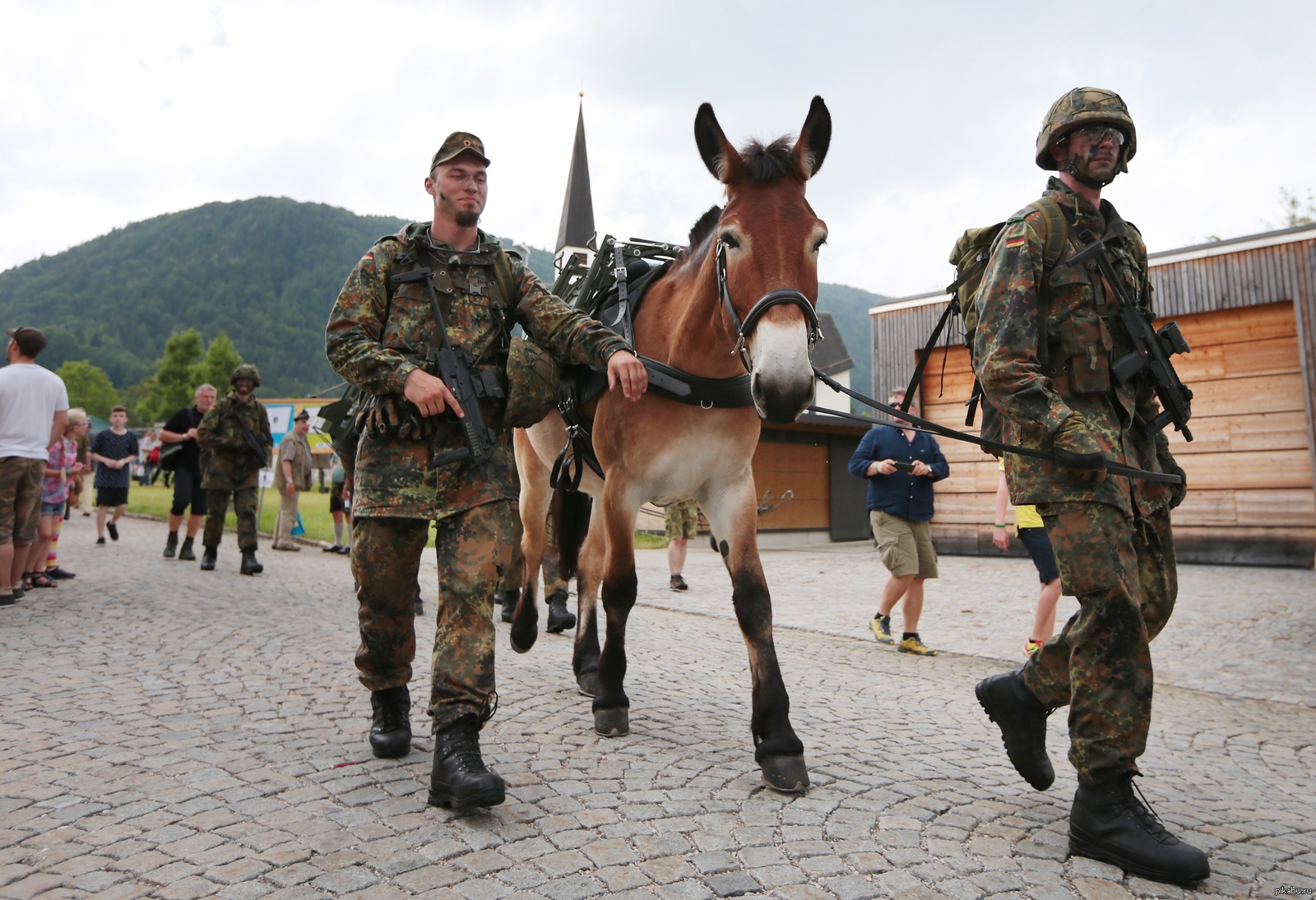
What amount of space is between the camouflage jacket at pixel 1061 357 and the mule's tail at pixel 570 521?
144 inches

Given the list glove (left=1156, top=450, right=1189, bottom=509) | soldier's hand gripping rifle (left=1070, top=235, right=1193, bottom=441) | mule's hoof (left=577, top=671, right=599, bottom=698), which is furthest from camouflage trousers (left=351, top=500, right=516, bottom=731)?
glove (left=1156, top=450, right=1189, bottom=509)

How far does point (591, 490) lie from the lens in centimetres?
570

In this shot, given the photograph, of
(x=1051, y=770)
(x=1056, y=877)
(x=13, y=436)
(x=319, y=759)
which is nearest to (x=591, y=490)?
(x=319, y=759)

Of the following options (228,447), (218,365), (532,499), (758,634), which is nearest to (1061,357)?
(758,634)

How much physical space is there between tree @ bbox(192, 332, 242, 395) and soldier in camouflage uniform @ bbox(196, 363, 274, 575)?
57.3 meters

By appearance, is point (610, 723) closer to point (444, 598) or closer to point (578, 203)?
point (444, 598)

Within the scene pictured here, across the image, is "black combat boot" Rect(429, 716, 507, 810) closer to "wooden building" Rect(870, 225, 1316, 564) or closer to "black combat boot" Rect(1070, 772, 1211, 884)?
"black combat boot" Rect(1070, 772, 1211, 884)

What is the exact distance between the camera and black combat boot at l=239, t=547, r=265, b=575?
10.5 meters

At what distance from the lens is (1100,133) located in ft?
10.1

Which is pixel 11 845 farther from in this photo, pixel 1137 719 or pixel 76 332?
pixel 76 332

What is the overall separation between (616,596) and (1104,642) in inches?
86.6

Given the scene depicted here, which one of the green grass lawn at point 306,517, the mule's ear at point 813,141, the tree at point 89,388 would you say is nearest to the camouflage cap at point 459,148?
the mule's ear at point 813,141

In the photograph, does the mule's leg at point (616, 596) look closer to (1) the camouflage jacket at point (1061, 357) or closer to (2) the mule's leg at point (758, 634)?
(2) the mule's leg at point (758, 634)

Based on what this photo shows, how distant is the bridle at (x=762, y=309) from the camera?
3135 millimetres
